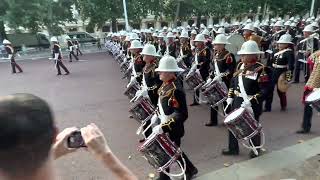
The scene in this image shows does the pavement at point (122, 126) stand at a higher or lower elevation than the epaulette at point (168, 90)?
lower

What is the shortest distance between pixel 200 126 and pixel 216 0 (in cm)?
2802

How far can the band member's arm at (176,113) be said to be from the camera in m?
5.38

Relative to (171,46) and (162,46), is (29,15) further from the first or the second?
(171,46)

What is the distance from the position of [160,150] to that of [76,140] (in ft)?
10.7

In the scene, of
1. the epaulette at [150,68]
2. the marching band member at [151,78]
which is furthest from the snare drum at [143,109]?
the epaulette at [150,68]

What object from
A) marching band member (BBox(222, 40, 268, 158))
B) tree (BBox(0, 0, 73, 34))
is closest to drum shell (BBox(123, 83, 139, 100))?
marching band member (BBox(222, 40, 268, 158))

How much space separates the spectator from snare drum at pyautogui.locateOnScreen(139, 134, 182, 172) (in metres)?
3.44

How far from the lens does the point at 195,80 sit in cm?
933

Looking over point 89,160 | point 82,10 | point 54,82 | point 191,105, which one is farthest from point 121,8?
point 89,160

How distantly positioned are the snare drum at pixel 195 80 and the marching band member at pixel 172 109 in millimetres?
3557

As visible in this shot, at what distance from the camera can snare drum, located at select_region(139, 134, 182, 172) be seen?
498cm

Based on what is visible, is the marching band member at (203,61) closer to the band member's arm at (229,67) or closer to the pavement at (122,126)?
the pavement at (122,126)

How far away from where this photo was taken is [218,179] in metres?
5.57

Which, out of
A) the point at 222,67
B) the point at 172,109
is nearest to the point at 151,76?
the point at 222,67
